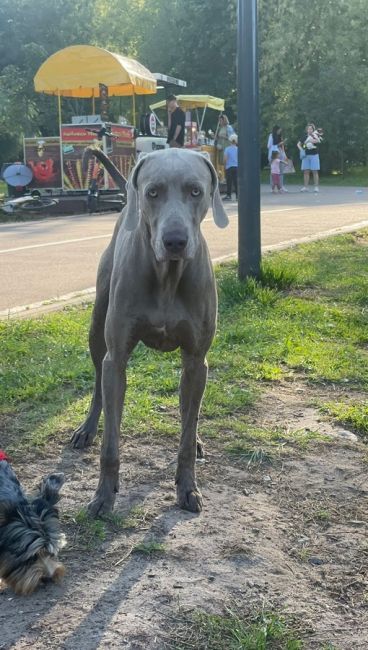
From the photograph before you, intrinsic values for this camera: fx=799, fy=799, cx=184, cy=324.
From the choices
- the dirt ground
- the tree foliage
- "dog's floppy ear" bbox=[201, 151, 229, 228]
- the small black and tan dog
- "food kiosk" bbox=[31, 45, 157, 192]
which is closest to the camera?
the dirt ground

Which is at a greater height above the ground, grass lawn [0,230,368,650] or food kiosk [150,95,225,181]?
food kiosk [150,95,225,181]

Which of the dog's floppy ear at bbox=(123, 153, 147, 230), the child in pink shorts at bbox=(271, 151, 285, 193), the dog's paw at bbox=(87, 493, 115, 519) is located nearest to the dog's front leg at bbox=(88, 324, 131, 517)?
the dog's paw at bbox=(87, 493, 115, 519)

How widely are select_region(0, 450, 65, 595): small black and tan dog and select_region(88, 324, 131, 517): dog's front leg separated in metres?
0.37

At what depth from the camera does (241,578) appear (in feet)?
9.19

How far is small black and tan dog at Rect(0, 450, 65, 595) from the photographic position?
8.68 ft

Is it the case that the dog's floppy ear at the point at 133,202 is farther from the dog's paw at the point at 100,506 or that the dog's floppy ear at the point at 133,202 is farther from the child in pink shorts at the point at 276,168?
the child in pink shorts at the point at 276,168

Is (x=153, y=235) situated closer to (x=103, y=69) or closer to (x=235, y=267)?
(x=235, y=267)

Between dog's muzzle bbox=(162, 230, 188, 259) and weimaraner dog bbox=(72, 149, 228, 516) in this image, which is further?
weimaraner dog bbox=(72, 149, 228, 516)

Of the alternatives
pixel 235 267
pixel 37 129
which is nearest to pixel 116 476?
pixel 235 267

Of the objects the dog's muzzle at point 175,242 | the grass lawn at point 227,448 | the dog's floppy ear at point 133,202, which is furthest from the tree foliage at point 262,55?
the dog's muzzle at point 175,242

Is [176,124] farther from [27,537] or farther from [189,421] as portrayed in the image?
[27,537]

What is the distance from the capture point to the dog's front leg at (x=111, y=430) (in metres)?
3.28

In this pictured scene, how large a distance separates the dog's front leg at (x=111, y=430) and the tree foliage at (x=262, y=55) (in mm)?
30525

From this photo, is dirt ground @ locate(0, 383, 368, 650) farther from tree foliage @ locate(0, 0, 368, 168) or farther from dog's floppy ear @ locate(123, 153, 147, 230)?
tree foliage @ locate(0, 0, 368, 168)
